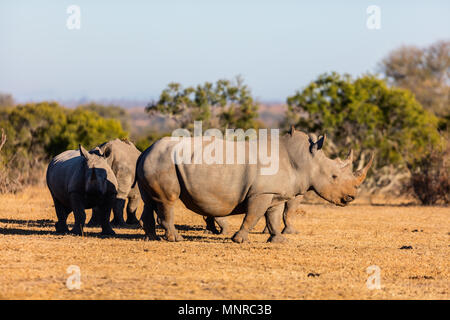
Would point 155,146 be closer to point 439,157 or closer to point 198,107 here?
point 439,157

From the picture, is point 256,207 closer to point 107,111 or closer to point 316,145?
point 316,145

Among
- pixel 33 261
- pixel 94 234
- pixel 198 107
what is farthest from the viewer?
pixel 198 107

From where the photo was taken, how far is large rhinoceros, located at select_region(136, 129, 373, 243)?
11.4 meters

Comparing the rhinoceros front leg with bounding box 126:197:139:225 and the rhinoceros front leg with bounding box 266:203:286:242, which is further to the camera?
the rhinoceros front leg with bounding box 126:197:139:225

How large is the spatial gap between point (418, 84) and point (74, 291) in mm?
49542

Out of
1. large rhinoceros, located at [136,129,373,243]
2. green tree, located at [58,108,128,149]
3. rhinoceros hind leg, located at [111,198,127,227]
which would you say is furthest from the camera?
green tree, located at [58,108,128,149]

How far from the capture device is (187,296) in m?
7.56

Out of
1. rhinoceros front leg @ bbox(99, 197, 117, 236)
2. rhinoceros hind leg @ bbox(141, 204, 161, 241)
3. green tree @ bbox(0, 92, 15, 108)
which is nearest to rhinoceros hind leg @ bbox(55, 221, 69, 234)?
rhinoceros front leg @ bbox(99, 197, 117, 236)

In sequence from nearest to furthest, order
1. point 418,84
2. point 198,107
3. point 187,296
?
point 187,296 < point 198,107 < point 418,84

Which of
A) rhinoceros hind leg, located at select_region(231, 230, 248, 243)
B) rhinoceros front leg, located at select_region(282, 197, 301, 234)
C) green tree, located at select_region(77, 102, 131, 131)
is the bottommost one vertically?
green tree, located at select_region(77, 102, 131, 131)

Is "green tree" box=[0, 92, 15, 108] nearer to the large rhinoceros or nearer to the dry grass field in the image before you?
the dry grass field

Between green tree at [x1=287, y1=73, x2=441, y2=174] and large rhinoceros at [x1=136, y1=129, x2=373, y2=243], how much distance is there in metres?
12.7

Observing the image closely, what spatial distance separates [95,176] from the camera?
12141 millimetres
